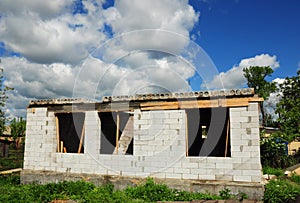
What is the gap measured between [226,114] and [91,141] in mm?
4999

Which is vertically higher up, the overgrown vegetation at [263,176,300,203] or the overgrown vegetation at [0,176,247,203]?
the overgrown vegetation at [263,176,300,203]

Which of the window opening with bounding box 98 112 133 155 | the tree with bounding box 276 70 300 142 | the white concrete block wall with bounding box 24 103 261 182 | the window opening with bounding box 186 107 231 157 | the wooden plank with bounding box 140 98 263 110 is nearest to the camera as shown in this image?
the white concrete block wall with bounding box 24 103 261 182

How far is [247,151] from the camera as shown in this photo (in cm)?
775

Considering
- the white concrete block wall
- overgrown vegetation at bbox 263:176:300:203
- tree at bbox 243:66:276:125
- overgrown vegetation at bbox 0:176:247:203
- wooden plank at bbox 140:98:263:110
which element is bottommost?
overgrown vegetation at bbox 0:176:247:203

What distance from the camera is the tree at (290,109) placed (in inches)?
677

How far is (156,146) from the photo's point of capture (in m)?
8.67

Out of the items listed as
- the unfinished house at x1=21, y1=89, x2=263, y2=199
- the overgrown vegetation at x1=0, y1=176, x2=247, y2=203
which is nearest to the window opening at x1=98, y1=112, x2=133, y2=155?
the unfinished house at x1=21, y1=89, x2=263, y2=199

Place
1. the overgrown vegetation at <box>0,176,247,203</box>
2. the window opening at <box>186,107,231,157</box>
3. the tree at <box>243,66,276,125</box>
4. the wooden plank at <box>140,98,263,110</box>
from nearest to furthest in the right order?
the overgrown vegetation at <box>0,176,247,203</box>, the wooden plank at <box>140,98,263,110</box>, the window opening at <box>186,107,231,157</box>, the tree at <box>243,66,276,125</box>

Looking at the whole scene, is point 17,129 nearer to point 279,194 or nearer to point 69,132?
point 69,132

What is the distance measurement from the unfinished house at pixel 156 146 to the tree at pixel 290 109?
839 centimetres

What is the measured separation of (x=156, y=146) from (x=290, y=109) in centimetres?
1356

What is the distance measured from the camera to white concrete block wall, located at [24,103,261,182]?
780cm

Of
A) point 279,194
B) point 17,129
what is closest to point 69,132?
point 279,194

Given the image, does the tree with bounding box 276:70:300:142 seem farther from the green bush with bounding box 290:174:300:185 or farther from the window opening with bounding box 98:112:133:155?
the window opening with bounding box 98:112:133:155
